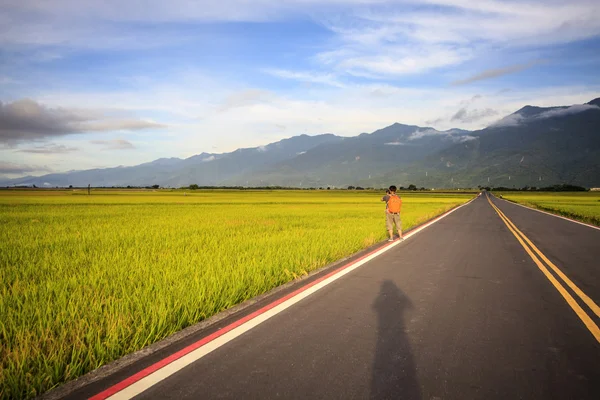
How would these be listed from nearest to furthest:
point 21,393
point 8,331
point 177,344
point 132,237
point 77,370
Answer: point 21,393 < point 77,370 < point 177,344 < point 8,331 < point 132,237

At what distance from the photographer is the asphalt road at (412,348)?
A: 9.21 feet

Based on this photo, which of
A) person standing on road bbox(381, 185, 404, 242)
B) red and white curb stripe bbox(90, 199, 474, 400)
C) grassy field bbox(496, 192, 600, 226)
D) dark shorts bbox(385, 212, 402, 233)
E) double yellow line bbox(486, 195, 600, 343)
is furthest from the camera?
grassy field bbox(496, 192, 600, 226)

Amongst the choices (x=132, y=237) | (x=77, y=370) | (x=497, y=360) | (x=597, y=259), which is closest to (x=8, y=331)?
(x=77, y=370)

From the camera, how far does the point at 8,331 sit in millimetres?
3953

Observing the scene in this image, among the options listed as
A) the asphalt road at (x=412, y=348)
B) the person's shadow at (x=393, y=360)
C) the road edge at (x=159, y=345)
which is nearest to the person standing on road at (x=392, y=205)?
the asphalt road at (x=412, y=348)

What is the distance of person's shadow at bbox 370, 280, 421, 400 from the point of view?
2.77m

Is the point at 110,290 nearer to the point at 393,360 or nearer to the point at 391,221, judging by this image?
the point at 393,360

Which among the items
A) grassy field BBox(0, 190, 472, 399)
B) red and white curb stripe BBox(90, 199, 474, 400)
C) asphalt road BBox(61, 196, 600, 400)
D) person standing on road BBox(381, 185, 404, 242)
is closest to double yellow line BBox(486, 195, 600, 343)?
asphalt road BBox(61, 196, 600, 400)

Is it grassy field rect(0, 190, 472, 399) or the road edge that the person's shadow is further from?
grassy field rect(0, 190, 472, 399)

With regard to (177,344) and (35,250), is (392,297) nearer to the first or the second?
(177,344)

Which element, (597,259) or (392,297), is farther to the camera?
(597,259)

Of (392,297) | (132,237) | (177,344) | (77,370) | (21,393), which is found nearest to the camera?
(21,393)

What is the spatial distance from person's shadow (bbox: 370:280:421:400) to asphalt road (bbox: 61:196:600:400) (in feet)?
0.03

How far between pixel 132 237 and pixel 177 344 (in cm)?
933
